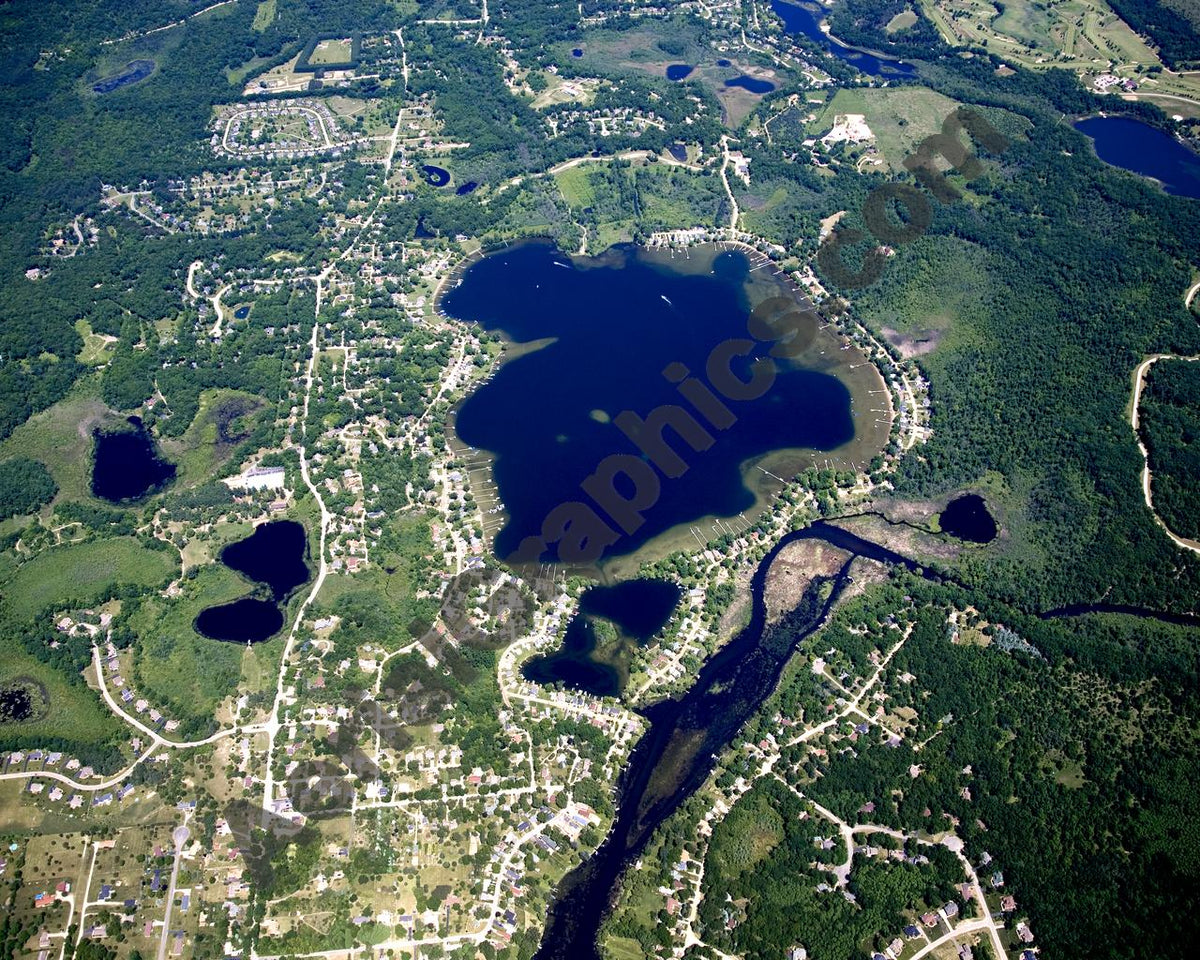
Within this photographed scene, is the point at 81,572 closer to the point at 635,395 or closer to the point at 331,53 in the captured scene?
the point at 635,395

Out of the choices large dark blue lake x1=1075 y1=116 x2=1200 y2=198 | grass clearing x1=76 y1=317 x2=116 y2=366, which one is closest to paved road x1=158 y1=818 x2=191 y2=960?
grass clearing x1=76 y1=317 x2=116 y2=366

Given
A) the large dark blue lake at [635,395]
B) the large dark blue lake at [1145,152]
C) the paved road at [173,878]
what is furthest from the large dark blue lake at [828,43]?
the paved road at [173,878]

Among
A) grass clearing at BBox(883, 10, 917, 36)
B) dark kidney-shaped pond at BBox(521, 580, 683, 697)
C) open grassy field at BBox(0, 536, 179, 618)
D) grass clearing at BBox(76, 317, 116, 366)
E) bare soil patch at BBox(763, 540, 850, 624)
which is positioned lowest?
open grassy field at BBox(0, 536, 179, 618)

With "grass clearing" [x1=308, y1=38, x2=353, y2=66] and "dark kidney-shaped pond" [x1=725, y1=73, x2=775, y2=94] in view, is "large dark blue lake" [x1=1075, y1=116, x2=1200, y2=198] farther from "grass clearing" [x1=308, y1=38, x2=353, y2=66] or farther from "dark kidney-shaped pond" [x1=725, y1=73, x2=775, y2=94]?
"grass clearing" [x1=308, y1=38, x2=353, y2=66]

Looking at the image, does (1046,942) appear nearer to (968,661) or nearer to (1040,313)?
(968,661)

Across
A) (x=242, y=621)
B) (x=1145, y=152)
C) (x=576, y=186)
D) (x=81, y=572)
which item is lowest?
(x=81, y=572)

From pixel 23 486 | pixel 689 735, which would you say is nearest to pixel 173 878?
pixel 689 735

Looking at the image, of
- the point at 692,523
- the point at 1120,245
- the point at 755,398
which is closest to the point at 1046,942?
the point at 692,523
